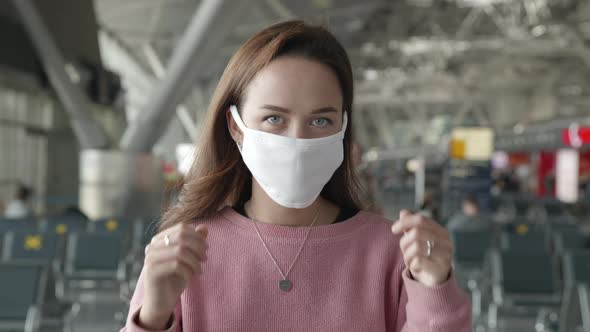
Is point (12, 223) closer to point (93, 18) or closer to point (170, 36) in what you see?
point (93, 18)

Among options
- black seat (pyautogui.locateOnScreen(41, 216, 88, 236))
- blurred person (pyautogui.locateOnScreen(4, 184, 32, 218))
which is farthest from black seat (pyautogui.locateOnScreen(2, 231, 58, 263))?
blurred person (pyautogui.locateOnScreen(4, 184, 32, 218))

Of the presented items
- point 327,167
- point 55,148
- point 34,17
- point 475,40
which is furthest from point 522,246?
point 475,40

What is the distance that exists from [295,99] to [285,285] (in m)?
0.38

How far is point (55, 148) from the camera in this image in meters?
23.2

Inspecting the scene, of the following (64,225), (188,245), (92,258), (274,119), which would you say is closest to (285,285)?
(188,245)

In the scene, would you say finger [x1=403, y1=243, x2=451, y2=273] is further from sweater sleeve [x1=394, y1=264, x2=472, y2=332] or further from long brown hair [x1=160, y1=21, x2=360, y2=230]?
long brown hair [x1=160, y1=21, x2=360, y2=230]

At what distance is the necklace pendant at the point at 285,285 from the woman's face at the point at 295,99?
11.9 inches

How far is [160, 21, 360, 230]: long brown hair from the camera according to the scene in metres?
1.67

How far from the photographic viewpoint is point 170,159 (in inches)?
688

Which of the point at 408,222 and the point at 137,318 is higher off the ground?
the point at 408,222

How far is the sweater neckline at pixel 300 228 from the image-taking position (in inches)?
66.1

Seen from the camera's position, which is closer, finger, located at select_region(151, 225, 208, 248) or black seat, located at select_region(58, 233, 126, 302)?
finger, located at select_region(151, 225, 208, 248)

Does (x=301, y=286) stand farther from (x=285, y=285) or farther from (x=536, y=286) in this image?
(x=536, y=286)

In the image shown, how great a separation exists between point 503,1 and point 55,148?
18.4m
